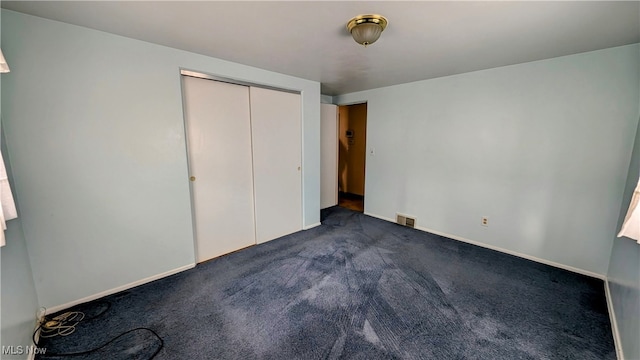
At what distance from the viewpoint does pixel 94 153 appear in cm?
198

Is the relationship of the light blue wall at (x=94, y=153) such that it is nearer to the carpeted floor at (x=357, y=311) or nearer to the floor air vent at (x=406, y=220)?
the carpeted floor at (x=357, y=311)

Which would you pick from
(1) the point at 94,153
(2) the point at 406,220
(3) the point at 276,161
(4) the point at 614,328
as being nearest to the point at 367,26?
(3) the point at 276,161

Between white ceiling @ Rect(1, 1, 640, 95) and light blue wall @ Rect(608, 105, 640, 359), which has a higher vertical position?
white ceiling @ Rect(1, 1, 640, 95)

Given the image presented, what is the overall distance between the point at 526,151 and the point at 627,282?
1506mm

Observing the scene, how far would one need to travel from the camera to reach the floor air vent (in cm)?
379

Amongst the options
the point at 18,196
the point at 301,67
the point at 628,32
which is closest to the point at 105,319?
the point at 18,196

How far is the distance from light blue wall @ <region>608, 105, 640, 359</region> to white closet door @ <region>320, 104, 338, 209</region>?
3720 mm

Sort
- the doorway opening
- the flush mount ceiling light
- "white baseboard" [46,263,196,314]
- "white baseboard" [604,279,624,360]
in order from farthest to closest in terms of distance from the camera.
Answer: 1. the doorway opening
2. "white baseboard" [46,263,196,314]
3. the flush mount ceiling light
4. "white baseboard" [604,279,624,360]

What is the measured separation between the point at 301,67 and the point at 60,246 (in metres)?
2.83

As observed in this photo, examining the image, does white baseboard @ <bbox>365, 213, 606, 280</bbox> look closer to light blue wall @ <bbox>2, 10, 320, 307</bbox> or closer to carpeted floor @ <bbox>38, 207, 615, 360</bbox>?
carpeted floor @ <bbox>38, 207, 615, 360</bbox>

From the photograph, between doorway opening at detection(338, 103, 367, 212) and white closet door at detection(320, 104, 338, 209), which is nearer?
white closet door at detection(320, 104, 338, 209)

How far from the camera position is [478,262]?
107 inches

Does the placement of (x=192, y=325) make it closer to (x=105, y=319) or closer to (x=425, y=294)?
(x=105, y=319)

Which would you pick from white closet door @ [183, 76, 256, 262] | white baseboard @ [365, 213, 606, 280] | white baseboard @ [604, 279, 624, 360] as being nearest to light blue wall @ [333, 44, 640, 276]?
white baseboard @ [365, 213, 606, 280]
